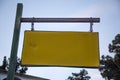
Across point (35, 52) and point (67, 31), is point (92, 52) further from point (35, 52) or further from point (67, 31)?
point (35, 52)

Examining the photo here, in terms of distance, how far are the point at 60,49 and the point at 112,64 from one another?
41864 millimetres

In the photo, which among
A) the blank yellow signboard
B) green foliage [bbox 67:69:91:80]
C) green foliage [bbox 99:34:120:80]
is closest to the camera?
the blank yellow signboard

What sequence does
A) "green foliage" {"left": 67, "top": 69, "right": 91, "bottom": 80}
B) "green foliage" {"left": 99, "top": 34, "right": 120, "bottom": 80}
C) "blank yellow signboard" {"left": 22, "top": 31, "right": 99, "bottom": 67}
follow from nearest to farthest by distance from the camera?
"blank yellow signboard" {"left": 22, "top": 31, "right": 99, "bottom": 67} → "green foliage" {"left": 99, "top": 34, "right": 120, "bottom": 80} → "green foliage" {"left": 67, "top": 69, "right": 91, "bottom": 80}

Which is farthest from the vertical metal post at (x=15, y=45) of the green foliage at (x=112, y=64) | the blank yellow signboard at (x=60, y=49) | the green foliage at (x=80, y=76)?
the green foliage at (x=80, y=76)

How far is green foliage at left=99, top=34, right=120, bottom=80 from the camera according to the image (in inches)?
1775

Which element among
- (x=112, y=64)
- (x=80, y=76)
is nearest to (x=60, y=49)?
(x=112, y=64)

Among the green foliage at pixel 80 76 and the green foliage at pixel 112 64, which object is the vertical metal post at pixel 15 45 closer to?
the green foliage at pixel 112 64

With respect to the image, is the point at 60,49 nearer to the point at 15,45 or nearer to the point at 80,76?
the point at 15,45

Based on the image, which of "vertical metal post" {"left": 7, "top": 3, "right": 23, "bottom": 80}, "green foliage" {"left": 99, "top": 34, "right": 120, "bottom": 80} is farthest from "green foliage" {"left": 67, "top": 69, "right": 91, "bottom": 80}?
"vertical metal post" {"left": 7, "top": 3, "right": 23, "bottom": 80}

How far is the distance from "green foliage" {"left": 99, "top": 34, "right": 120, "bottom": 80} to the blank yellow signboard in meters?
39.8

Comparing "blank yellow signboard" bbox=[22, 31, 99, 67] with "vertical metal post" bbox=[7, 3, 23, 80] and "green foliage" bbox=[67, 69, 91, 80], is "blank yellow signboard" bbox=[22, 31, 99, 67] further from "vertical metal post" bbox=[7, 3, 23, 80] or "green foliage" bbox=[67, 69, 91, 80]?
"green foliage" bbox=[67, 69, 91, 80]

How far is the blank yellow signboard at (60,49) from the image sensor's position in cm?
575

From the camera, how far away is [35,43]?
6.04 m

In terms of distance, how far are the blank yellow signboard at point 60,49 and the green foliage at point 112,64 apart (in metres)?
39.8
